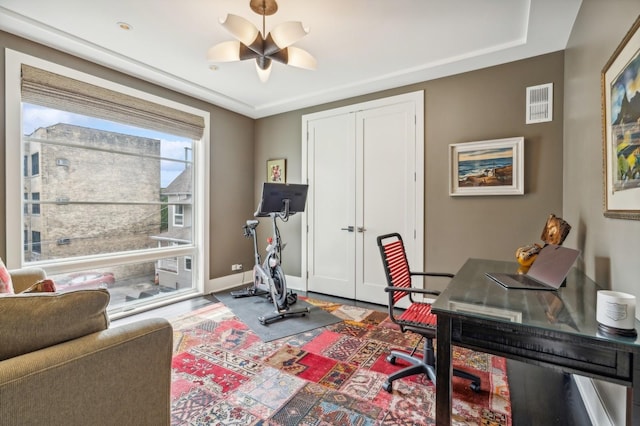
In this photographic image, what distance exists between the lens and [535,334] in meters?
1.13

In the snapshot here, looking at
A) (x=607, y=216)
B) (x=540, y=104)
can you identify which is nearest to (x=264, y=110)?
(x=540, y=104)

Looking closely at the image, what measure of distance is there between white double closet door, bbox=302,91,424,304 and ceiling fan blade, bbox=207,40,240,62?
1908mm

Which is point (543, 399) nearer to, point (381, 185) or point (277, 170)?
point (381, 185)

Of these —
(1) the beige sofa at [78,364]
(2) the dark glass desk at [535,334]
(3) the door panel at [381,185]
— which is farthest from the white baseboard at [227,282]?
(2) the dark glass desk at [535,334]

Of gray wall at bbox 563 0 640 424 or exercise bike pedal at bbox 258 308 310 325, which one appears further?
exercise bike pedal at bbox 258 308 310 325

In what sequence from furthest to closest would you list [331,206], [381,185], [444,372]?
[331,206], [381,185], [444,372]

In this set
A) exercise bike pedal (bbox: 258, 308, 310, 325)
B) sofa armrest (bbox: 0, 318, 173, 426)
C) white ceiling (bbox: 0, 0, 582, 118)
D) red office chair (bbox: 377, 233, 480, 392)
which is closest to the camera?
sofa armrest (bbox: 0, 318, 173, 426)

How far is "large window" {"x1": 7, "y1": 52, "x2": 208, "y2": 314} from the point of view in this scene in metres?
2.72

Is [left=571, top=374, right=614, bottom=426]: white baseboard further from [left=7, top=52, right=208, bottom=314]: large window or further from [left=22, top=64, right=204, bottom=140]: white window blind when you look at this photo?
[left=22, top=64, right=204, bottom=140]: white window blind

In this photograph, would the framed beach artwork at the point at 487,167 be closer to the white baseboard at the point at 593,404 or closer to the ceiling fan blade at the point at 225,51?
the white baseboard at the point at 593,404

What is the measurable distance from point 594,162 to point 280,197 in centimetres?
257

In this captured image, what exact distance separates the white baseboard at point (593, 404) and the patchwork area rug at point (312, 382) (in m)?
0.41

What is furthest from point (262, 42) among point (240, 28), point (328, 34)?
point (328, 34)

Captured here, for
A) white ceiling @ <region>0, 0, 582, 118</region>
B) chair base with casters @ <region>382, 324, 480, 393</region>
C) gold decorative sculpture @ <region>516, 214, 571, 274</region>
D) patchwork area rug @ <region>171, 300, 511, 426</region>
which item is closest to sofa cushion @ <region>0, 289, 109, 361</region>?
patchwork area rug @ <region>171, 300, 511, 426</region>
